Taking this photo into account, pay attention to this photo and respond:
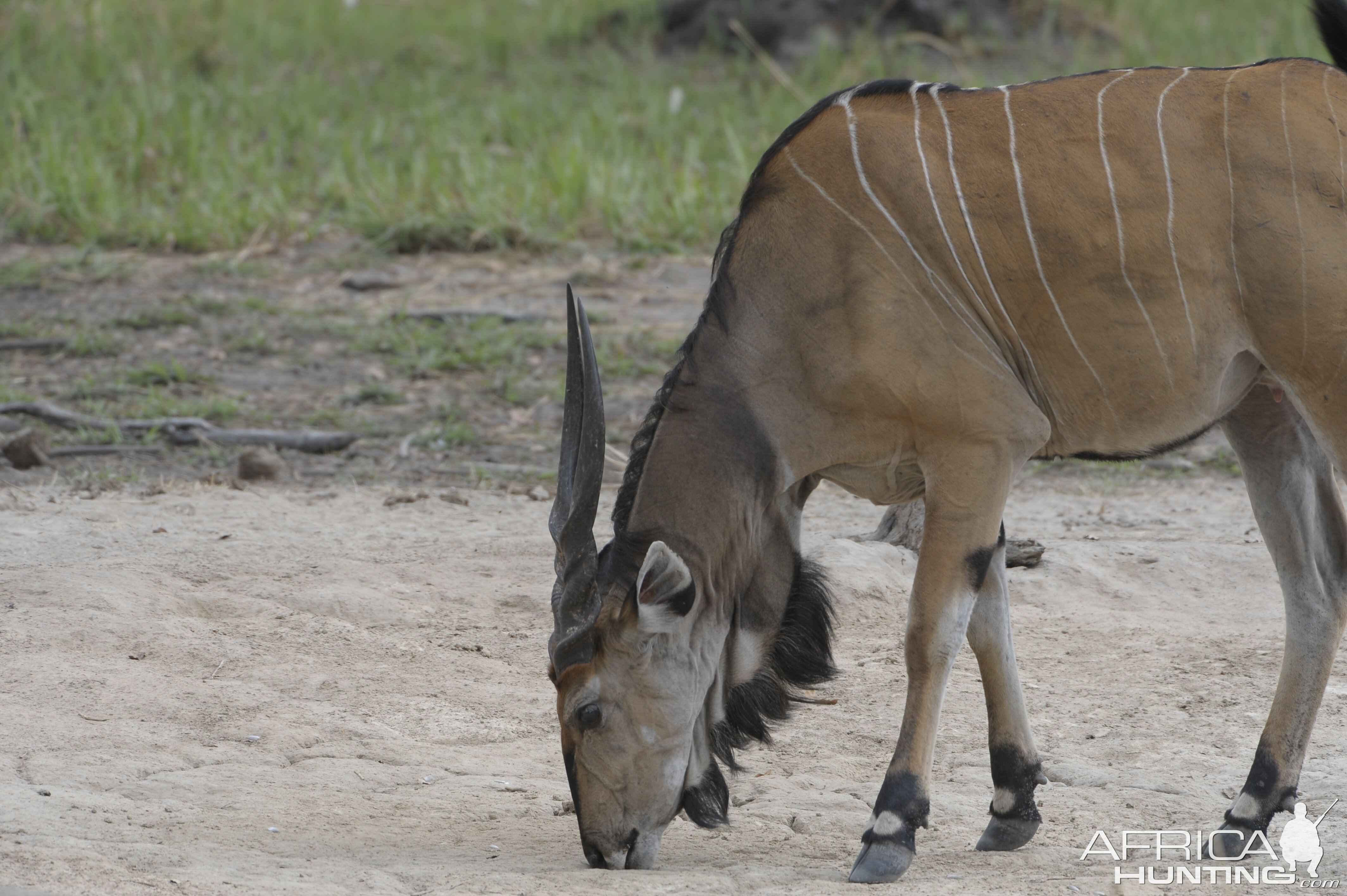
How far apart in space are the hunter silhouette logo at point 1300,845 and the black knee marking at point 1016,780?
62 centimetres

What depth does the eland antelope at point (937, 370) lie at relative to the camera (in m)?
3.78

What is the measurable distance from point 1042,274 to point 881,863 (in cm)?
155

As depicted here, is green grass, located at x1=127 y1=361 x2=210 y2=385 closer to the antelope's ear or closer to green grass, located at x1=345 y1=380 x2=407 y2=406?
green grass, located at x1=345 y1=380 x2=407 y2=406

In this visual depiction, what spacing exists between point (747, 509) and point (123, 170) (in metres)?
8.49

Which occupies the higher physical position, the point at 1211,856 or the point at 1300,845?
the point at 1300,845

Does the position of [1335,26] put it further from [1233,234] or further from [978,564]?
[978,564]

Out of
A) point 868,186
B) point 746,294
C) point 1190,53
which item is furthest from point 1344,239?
point 1190,53

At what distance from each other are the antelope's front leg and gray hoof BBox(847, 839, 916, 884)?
5cm

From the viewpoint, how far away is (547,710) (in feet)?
16.3

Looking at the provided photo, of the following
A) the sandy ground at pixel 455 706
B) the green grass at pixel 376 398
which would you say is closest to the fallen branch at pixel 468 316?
the green grass at pixel 376 398

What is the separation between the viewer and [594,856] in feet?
12.6

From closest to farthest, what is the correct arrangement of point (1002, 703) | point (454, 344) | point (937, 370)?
point (937, 370) → point (1002, 703) → point (454, 344)

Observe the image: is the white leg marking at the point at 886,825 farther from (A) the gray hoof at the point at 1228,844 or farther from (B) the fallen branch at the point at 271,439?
(B) the fallen branch at the point at 271,439

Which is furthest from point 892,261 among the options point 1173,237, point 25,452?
point 25,452
